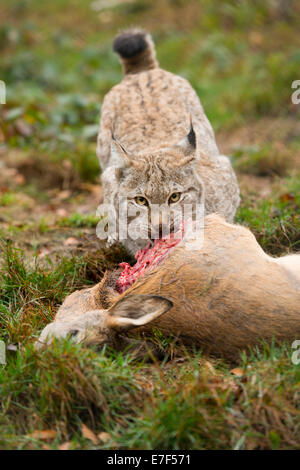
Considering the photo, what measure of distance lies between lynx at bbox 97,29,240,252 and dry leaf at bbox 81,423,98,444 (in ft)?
5.01

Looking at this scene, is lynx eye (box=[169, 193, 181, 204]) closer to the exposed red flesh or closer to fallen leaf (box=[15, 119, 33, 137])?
the exposed red flesh

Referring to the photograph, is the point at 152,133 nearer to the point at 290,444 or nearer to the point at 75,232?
the point at 75,232

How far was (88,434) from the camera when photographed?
281 centimetres

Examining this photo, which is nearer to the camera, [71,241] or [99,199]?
[71,241]

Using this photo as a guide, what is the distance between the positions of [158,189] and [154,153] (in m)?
0.44

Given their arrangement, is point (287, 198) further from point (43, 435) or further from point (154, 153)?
point (43, 435)

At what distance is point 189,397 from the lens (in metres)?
2.79

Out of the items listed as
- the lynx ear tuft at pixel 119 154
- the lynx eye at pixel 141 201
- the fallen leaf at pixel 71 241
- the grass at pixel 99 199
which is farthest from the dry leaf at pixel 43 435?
the fallen leaf at pixel 71 241

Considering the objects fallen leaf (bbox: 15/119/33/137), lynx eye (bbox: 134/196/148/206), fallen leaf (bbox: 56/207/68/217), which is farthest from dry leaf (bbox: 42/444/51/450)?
fallen leaf (bbox: 15/119/33/137)

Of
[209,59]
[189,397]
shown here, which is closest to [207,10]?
[209,59]

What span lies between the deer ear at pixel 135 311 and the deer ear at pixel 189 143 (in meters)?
1.65

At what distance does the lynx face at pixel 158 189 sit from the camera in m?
A: 4.03

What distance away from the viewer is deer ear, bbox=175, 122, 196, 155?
4316 mm

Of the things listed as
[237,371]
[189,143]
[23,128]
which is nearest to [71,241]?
[189,143]
